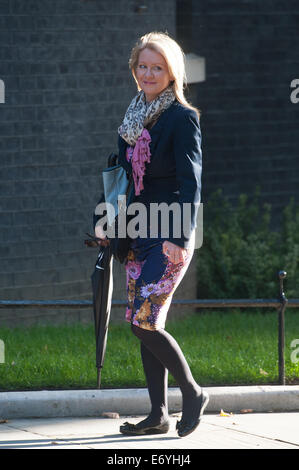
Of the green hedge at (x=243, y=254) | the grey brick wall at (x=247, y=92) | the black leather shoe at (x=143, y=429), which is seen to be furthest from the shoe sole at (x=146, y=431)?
the grey brick wall at (x=247, y=92)

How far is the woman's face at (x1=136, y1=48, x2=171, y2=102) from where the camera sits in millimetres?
5012

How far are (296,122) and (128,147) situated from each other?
251 inches

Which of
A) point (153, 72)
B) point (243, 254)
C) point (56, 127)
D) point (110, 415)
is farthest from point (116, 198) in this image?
point (243, 254)

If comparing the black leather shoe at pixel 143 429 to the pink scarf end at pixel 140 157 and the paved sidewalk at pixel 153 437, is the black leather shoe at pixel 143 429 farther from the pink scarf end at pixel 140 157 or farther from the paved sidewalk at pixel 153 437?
the pink scarf end at pixel 140 157

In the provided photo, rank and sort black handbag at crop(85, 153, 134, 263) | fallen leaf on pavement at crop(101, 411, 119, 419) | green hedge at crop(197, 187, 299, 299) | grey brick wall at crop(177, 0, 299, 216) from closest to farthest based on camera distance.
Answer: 1. black handbag at crop(85, 153, 134, 263)
2. fallen leaf on pavement at crop(101, 411, 119, 419)
3. green hedge at crop(197, 187, 299, 299)
4. grey brick wall at crop(177, 0, 299, 216)

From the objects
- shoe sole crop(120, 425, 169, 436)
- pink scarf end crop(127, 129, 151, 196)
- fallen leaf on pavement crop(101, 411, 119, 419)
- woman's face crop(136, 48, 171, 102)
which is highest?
woman's face crop(136, 48, 171, 102)

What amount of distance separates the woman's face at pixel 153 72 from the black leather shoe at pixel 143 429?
1.79 metres

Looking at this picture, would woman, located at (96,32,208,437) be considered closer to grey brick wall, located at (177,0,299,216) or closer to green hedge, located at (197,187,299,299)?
green hedge, located at (197,187,299,299)

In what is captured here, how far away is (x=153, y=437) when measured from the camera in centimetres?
521

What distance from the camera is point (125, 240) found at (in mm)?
5105

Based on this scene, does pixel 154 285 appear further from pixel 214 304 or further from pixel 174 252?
pixel 214 304

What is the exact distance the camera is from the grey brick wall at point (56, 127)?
835cm

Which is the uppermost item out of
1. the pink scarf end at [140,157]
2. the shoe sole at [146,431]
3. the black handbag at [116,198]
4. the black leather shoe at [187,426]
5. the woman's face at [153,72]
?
the woman's face at [153,72]

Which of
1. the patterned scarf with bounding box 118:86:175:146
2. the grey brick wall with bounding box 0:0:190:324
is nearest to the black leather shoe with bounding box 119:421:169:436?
→ the patterned scarf with bounding box 118:86:175:146
